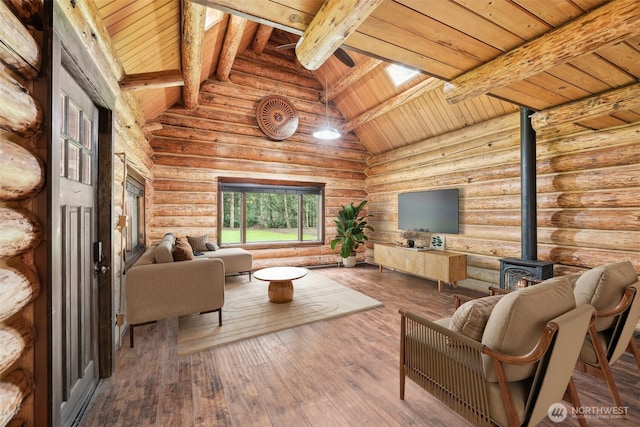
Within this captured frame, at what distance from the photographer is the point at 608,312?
69.9 inches

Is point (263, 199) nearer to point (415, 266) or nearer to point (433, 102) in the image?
point (415, 266)

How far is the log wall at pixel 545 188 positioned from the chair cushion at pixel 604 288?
1876 mm

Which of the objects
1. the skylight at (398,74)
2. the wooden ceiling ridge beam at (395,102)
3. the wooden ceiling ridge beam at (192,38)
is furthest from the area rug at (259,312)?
the skylight at (398,74)

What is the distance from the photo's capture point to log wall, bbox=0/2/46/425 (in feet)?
3.30

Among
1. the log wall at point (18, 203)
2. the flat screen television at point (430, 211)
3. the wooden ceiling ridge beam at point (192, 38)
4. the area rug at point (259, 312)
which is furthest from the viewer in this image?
the flat screen television at point (430, 211)

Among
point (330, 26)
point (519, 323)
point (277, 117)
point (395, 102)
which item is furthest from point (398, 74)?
point (519, 323)

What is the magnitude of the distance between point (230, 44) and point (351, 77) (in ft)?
8.36

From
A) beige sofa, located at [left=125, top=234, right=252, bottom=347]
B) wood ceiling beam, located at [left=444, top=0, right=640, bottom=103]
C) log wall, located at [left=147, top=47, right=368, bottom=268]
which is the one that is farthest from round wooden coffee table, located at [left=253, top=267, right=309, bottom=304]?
wood ceiling beam, located at [left=444, top=0, right=640, bottom=103]

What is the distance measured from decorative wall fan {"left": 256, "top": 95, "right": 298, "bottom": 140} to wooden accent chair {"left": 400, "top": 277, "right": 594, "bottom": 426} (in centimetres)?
534

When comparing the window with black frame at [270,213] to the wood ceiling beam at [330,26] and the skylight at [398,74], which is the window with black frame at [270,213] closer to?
the skylight at [398,74]

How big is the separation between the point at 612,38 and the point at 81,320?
382 cm

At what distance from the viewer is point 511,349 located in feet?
4.33

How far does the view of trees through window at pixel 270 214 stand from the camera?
19.7ft

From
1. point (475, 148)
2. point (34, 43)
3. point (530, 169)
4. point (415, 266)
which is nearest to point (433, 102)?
point (475, 148)
